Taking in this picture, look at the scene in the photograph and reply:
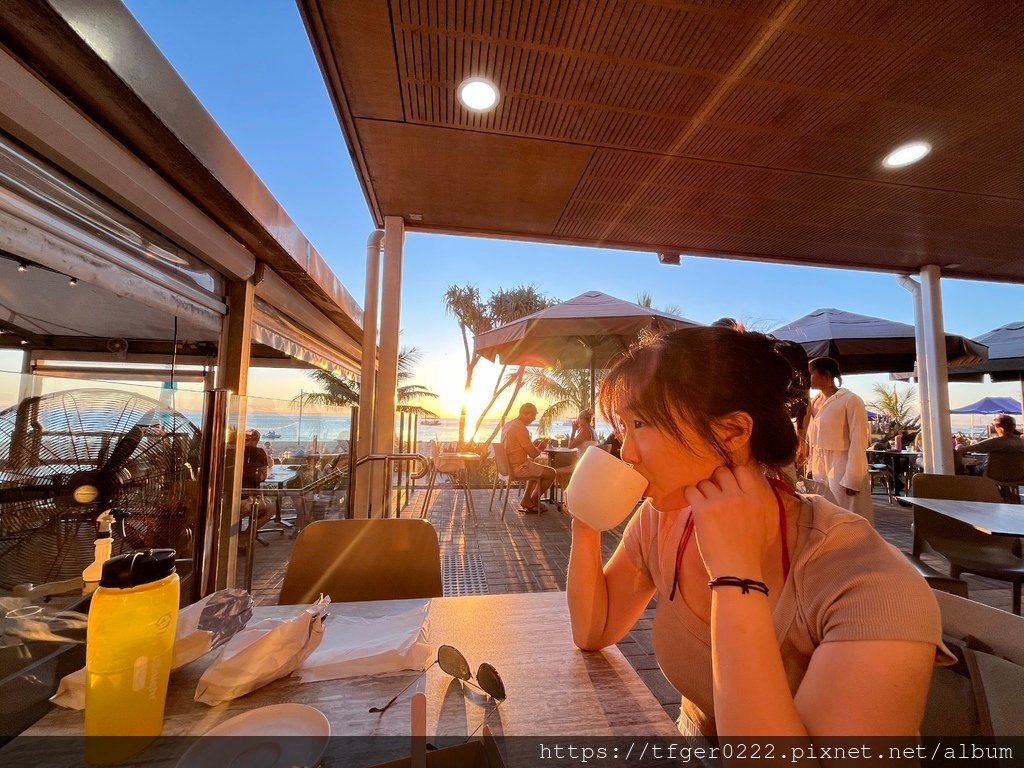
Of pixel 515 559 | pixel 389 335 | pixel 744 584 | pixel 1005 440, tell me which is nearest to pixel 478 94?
pixel 389 335

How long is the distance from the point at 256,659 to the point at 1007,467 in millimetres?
8249

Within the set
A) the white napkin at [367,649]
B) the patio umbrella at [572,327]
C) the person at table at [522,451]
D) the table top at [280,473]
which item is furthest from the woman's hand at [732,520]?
the person at table at [522,451]

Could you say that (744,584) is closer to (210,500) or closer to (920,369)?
(210,500)

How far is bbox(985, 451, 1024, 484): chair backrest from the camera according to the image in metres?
5.38

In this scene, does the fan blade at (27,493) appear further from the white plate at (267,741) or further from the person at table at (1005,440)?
the person at table at (1005,440)

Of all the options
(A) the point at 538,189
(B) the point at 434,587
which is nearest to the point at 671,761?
(B) the point at 434,587

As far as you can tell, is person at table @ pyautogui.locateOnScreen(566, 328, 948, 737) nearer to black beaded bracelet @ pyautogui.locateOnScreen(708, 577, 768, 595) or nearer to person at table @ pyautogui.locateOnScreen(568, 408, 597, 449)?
black beaded bracelet @ pyautogui.locateOnScreen(708, 577, 768, 595)

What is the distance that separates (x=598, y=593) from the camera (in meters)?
1.01

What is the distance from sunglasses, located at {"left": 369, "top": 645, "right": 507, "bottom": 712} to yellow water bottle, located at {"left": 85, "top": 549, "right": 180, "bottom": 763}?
34cm

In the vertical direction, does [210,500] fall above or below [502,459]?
above

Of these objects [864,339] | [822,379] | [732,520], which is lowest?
[732,520]

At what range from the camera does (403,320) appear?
3.84 m

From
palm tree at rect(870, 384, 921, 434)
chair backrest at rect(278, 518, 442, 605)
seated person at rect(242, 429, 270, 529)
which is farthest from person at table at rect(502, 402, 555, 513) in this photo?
palm tree at rect(870, 384, 921, 434)

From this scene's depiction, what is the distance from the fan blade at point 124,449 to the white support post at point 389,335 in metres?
1.99
